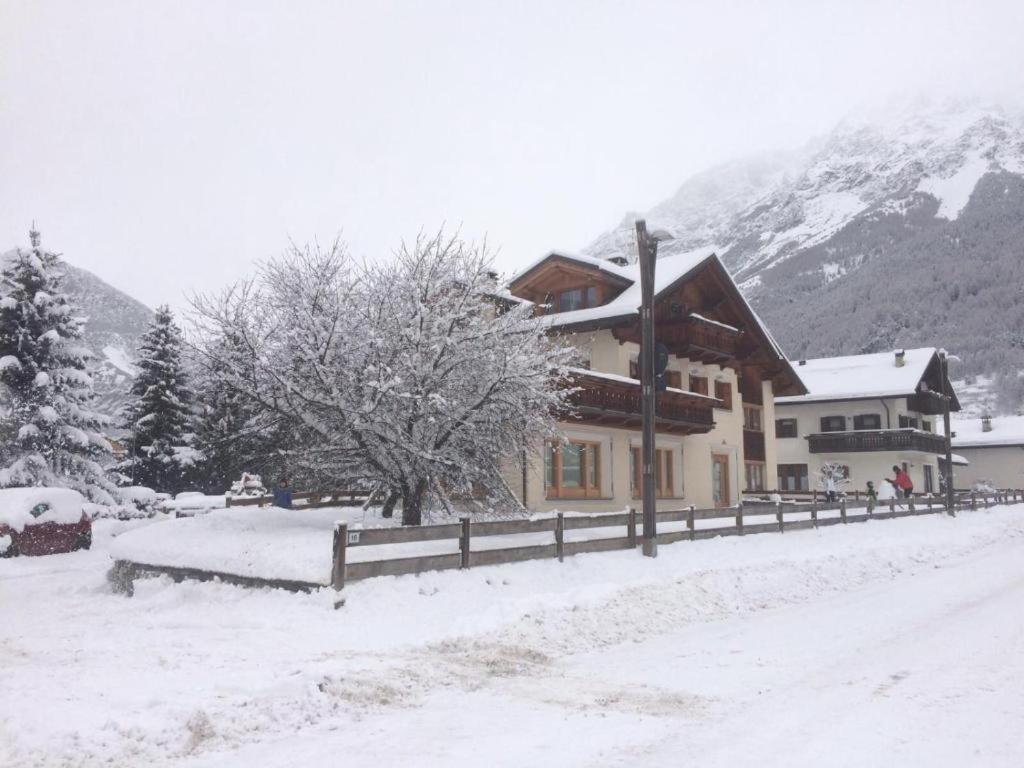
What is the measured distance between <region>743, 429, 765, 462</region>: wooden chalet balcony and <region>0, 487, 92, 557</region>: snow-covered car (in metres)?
29.5

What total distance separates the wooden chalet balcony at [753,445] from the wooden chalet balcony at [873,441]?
17.9 metres

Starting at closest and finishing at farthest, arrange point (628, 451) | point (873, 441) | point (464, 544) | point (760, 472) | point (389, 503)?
1. point (464, 544)
2. point (389, 503)
3. point (628, 451)
4. point (760, 472)
5. point (873, 441)

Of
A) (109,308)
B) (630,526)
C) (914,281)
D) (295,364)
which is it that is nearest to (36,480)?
(109,308)

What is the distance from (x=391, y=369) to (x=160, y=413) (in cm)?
2711

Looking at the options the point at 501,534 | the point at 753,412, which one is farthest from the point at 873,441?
the point at 501,534

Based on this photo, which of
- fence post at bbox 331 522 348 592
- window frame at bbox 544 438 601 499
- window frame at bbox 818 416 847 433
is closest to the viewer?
fence post at bbox 331 522 348 592

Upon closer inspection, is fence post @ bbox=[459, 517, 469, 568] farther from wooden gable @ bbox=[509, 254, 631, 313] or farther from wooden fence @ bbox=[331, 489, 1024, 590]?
wooden gable @ bbox=[509, 254, 631, 313]

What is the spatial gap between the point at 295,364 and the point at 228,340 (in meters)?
1.41

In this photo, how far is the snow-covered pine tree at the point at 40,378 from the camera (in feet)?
84.2

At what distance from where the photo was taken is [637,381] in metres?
28.9

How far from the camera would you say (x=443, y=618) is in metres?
11.0

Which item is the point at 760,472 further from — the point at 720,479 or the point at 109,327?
the point at 109,327

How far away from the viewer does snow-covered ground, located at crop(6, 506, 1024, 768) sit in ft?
21.1

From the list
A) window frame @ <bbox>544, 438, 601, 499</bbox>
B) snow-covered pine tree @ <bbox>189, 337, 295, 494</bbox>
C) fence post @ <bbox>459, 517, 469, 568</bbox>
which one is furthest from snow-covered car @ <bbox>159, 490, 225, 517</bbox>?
fence post @ <bbox>459, 517, 469, 568</bbox>
